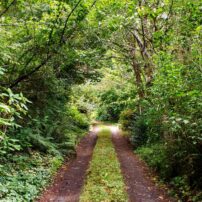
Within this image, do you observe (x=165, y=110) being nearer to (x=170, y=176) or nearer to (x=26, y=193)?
(x=170, y=176)

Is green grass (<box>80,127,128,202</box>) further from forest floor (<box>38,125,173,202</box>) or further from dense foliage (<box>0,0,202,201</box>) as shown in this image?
dense foliage (<box>0,0,202,201</box>)

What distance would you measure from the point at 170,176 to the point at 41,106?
20.3 feet

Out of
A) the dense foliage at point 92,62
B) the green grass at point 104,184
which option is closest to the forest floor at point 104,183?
the green grass at point 104,184

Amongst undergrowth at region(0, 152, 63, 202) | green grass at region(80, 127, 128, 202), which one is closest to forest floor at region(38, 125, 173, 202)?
green grass at region(80, 127, 128, 202)

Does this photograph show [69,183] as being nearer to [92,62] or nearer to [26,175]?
[26,175]

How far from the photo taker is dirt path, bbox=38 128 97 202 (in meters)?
7.36

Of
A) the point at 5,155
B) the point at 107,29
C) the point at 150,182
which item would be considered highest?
the point at 107,29

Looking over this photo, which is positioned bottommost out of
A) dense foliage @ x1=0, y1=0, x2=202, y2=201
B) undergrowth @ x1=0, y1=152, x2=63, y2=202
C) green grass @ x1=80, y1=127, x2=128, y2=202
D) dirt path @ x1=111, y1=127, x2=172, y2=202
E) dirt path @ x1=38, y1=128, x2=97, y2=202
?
dirt path @ x1=111, y1=127, x2=172, y2=202

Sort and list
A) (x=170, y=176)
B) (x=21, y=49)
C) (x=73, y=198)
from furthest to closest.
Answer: (x=170, y=176) → (x=21, y=49) → (x=73, y=198)

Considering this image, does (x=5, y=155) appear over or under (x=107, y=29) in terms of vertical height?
under

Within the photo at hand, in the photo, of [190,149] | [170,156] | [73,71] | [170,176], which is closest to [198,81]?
[190,149]

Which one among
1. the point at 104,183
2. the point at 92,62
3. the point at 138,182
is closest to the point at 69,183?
the point at 104,183

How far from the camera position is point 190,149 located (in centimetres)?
717

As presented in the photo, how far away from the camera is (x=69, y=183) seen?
877cm
